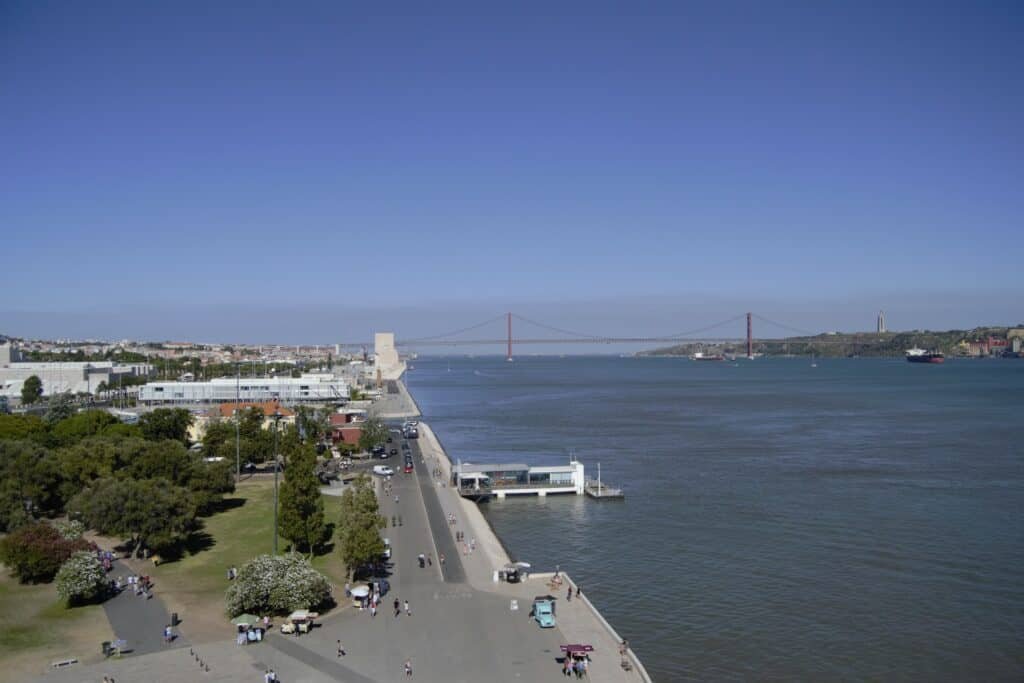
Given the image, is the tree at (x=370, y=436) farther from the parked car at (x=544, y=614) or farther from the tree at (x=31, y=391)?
the tree at (x=31, y=391)

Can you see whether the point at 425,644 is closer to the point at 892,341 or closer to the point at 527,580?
the point at 527,580

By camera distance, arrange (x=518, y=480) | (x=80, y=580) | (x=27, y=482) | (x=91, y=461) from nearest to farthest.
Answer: (x=80, y=580) → (x=27, y=482) → (x=91, y=461) → (x=518, y=480)

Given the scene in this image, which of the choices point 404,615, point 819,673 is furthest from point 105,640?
point 819,673

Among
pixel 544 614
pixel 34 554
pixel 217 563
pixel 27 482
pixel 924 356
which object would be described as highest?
pixel 924 356

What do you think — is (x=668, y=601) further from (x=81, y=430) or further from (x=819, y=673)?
(x=81, y=430)

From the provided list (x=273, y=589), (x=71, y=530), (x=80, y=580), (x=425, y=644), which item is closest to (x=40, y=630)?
(x=80, y=580)

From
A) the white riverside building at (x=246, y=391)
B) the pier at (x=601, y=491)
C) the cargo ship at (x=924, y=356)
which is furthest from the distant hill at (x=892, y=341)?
the pier at (x=601, y=491)
